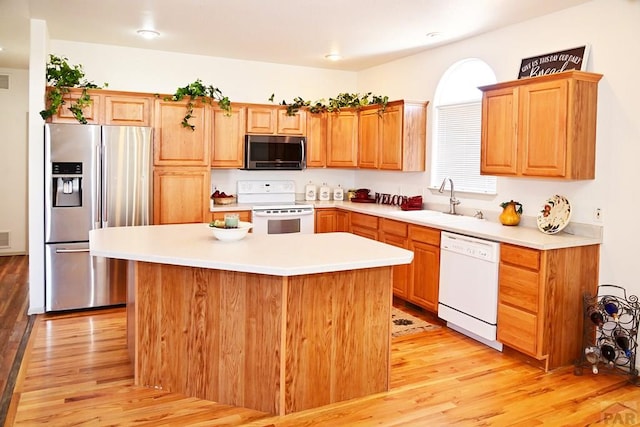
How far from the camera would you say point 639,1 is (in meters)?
3.41

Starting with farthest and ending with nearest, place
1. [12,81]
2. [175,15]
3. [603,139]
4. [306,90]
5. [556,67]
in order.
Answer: [12,81], [306,90], [175,15], [556,67], [603,139]

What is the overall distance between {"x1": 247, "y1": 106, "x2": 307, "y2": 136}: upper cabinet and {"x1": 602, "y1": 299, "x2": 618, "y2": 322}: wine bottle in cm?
377

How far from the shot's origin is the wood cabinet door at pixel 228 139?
5.56 metres

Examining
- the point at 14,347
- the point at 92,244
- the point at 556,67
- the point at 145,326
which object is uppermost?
the point at 556,67

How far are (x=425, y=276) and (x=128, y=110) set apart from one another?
10.7 ft

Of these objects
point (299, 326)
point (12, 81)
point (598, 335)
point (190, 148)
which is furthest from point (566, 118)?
point (12, 81)

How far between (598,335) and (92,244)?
3.51 meters

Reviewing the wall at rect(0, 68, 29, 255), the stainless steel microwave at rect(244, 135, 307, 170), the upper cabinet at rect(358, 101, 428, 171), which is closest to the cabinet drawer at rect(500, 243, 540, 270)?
the upper cabinet at rect(358, 101, 428, 171)

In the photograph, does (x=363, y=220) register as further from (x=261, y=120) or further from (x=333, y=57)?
(x=333, y=57)

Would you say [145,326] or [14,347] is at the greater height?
[145,326]

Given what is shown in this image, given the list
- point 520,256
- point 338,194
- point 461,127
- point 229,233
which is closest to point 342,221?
point 338,194

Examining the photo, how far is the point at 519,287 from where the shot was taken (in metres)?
3.61

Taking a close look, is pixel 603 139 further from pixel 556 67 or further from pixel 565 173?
pixel 556 67

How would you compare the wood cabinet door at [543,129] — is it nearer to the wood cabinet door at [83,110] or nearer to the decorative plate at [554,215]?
the decorative plate at [554,215]
